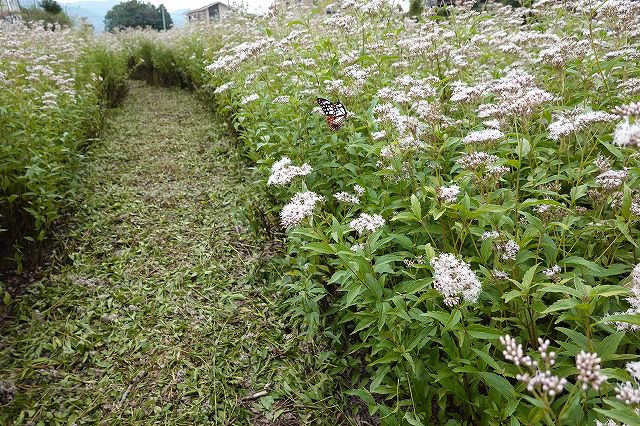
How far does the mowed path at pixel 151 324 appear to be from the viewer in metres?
2.80

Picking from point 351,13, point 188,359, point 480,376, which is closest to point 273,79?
point 351,13

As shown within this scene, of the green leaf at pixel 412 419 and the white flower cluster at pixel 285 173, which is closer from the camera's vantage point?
the green leaf at pixel 412 419

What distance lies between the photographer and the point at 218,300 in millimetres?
3756

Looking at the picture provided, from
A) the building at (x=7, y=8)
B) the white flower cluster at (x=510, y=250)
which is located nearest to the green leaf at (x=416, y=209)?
the white flower cluster at (x=510, y=250)

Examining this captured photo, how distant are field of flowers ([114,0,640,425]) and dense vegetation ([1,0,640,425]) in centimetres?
1

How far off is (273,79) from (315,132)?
137 centimetres

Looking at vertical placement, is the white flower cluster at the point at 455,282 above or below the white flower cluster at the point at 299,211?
below

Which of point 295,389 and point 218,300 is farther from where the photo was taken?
point 218,300

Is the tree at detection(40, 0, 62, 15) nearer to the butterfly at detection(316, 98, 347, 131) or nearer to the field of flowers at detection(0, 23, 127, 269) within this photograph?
the field of flowers at detection(0, 23, 127, 269)

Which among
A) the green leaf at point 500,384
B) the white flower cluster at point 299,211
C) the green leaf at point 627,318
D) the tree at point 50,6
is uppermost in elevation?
the tree at point 50,6

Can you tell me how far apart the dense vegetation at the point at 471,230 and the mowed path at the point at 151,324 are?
401 millimetres

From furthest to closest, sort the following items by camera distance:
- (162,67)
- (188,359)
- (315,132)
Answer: (162,67) < (315,132) < (188,359)

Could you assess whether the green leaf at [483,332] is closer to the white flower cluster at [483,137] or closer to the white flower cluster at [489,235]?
the white flower cluster at [489,235]

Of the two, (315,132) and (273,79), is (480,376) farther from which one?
(273,79)
